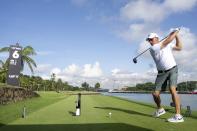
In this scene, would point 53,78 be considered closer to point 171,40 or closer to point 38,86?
point 38,86

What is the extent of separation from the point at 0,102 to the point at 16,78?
10728 millimetres

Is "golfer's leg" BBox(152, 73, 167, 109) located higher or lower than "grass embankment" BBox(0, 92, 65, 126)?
higher

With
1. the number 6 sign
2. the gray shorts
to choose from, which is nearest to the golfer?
the gray shorts

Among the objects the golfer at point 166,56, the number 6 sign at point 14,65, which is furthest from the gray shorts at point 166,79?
the number 6 sign at point 14,65

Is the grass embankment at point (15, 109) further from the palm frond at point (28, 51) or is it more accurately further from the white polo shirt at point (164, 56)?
the palm frond at point (28, 51)

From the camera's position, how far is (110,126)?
383 inches

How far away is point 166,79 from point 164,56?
0.76m

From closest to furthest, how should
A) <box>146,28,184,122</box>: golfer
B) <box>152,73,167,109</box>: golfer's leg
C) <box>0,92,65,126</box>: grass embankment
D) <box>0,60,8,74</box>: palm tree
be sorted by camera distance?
<box>146,28,184,122</box>: golfer → <box>152,73,167,109</box>: golfer's leg → <box>0,92,65,126</box>: grass embankment → <box>0,60,8,74</box>: palm tree

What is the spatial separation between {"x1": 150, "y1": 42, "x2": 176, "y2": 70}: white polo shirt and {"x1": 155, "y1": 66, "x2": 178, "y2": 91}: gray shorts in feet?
0.53

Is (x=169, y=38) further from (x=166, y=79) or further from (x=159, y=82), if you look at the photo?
(x=159, y=82)

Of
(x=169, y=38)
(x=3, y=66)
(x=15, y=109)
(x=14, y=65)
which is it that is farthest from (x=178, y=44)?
(x=3, y=66)

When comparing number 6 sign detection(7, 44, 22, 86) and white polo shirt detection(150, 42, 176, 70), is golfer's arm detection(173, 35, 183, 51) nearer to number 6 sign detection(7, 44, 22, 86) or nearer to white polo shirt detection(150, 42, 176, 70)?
white polo shirt detection(150, 42, 176, 70)

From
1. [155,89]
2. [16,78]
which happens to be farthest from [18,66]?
[155,89]

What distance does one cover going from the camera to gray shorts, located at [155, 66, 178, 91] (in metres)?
11.0
